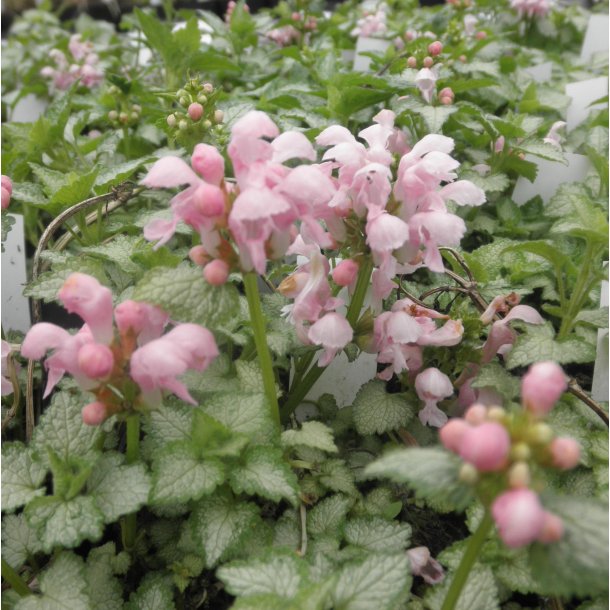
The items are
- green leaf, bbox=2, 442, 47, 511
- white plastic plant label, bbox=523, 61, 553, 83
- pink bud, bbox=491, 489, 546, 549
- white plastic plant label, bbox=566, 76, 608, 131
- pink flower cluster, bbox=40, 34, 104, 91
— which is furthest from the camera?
pink flower cluster, bbox=40, 34, 104, 91

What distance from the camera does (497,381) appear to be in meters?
0.73

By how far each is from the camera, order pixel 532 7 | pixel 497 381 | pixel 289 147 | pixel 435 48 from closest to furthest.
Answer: pixel 289 147 → pixel 497 381 → pixel 435 48 → pixel 532 7

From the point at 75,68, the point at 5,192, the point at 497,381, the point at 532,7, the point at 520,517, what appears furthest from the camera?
the point at 532,7

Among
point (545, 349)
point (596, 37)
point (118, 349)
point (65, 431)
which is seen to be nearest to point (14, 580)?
point (65, 431)

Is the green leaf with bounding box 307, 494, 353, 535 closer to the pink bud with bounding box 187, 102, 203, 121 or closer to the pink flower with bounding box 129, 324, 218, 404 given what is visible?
the pink flower with bounding box 129, 324, 218, 404

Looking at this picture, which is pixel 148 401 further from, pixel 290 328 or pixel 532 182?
pixel 532 182

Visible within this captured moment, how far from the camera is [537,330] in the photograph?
75cm

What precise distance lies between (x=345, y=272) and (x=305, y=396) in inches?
9.1

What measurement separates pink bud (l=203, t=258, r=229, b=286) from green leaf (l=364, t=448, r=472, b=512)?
→ 0.22 metres

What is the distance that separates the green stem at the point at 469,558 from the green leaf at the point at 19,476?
39 centimetres

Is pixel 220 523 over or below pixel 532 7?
below

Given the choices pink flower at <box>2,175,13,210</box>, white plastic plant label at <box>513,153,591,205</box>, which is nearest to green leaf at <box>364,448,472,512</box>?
pink flower at <box>2,175,13,210</box>

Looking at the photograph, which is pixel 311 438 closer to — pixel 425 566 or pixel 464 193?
pixel 425 566

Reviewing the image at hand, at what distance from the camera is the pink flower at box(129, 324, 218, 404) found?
0.56 meters
